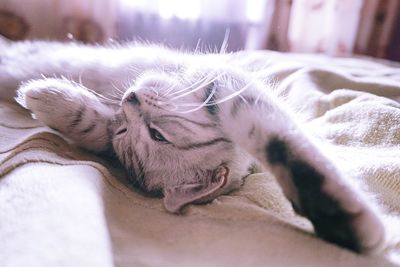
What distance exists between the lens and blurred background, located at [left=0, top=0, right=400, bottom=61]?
2.21 m

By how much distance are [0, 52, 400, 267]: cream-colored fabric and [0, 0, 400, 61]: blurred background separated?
1.17m

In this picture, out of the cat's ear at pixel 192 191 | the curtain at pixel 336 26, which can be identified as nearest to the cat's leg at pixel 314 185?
the cat's ear at pixel 192 191

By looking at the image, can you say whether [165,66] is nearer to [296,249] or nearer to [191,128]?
[191,128]

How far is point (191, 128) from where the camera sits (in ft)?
2.81

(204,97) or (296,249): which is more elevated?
(204,97)

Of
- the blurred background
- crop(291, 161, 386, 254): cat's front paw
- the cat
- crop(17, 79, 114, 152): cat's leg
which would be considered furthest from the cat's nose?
the blurred background

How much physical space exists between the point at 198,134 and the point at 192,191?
0.37ft

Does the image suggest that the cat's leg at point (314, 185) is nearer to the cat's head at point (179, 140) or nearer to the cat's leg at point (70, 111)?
the cat's head at point (179, 140)

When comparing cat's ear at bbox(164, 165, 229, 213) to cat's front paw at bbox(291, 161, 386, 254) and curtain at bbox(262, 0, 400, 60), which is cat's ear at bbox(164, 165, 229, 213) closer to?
cat's front paw at bbox(291, 161, 386, 254)

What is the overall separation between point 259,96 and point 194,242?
0.29 meters

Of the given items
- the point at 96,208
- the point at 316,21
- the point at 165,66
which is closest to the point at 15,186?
the point at 96,208

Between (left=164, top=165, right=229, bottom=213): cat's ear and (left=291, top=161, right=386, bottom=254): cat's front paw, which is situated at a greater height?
(left=291, top=161, right=386, bottom=254): cat's front paw

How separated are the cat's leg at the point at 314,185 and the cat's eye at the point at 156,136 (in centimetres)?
21

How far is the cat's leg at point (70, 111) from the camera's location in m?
0.93
